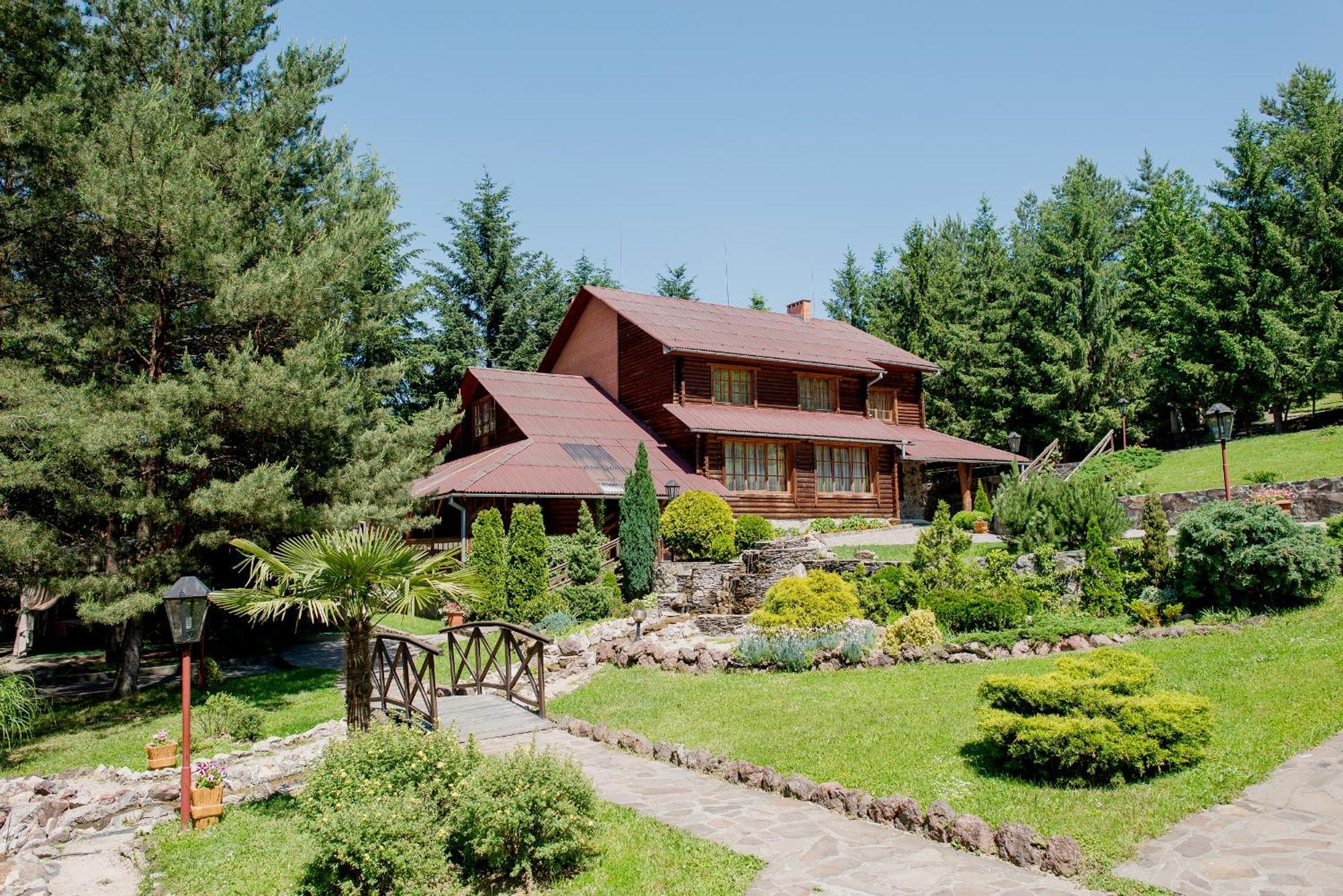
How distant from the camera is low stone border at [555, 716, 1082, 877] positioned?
18.9ft

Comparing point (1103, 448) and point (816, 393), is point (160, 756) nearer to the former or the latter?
point (816, 393)

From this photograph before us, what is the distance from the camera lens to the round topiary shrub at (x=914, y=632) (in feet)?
41.5

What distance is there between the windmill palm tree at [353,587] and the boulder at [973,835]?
17.7 ft

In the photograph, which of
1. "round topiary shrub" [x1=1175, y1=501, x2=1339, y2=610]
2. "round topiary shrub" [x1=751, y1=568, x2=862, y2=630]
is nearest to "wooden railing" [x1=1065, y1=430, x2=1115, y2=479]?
"round topiary shrub" [x1=1175, y1=501, x2=1339, y2=610]

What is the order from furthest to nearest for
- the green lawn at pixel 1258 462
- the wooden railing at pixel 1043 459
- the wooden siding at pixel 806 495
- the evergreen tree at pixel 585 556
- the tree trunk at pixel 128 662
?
the wooden railing at pixel 1043 459, the wooden siding at pixel 806 495, the green lawn at pixel 1258 462, the evergreen tree at pixel 585 556, the tree trunk at pixel 128 662

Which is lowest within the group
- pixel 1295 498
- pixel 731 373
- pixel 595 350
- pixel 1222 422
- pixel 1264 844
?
pixel 1264 844

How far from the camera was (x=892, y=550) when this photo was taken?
21.1 m

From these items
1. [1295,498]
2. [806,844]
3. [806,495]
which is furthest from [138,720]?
[1295,498]

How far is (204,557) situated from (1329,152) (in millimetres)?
37282

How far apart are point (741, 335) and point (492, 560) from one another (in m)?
14.3

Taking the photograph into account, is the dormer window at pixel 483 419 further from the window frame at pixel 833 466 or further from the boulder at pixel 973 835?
the boulder at pixel 973 835

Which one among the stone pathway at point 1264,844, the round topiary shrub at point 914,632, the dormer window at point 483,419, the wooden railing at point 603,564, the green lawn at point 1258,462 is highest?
the dormer window at point 483,419

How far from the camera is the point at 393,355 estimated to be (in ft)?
114

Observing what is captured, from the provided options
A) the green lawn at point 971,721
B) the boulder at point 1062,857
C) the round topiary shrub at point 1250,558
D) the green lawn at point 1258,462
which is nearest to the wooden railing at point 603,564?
the green lawn at point 971,721
